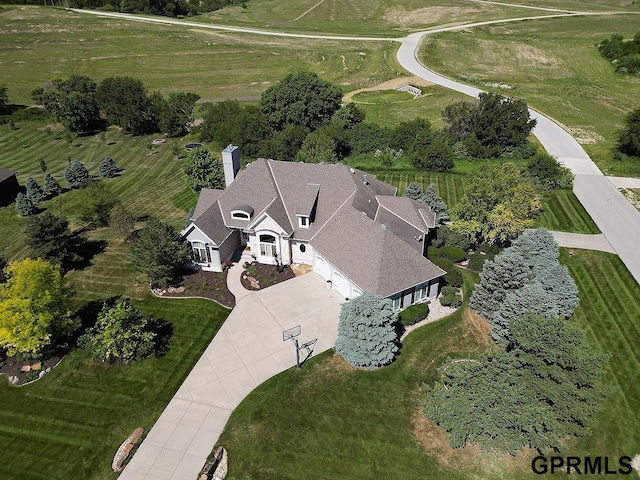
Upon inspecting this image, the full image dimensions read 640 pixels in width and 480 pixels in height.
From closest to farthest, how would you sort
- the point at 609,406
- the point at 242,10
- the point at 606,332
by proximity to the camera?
the point at 609,406
the point at 606,332
the point at 242,10

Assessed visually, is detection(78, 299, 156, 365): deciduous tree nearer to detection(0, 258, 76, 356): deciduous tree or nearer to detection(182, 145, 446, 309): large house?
detection(0, 258, 76, 356): deciduous tree

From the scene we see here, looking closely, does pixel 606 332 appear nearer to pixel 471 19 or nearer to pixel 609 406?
pixel 609 406

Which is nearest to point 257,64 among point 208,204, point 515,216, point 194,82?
point 194,82

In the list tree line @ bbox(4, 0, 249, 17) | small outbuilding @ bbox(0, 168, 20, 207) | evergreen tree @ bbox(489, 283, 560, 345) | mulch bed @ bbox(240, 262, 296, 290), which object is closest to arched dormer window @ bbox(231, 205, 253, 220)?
mulch bed @ bbox(240, 262, 296, 290)

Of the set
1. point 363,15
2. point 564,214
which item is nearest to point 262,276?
point 564,214

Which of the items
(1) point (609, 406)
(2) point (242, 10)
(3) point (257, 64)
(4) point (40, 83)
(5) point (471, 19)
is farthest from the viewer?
(2) point (242, 10)

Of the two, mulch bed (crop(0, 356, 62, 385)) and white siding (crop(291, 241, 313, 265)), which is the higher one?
white siding (crop(291, 241, 313, 265))

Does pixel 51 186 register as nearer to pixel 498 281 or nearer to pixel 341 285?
pixel 341 285
